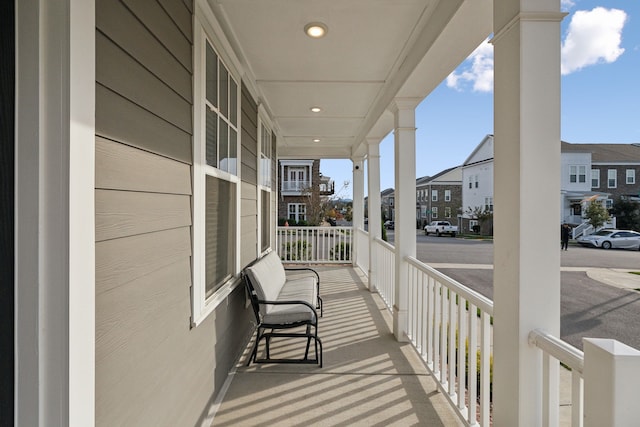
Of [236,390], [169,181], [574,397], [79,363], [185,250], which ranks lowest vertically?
[236,390]

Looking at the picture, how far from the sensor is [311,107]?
4.41m

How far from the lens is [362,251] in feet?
23.2

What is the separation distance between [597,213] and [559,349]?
7.43 m

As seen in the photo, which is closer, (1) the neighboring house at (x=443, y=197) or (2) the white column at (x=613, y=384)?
(2) the white column at (x=613, y=384)

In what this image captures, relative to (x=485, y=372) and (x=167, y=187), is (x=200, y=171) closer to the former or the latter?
(x=167, y=187)

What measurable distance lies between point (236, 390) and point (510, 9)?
280 centimetres

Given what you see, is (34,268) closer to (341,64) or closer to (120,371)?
(120,371)

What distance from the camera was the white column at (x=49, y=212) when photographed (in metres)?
0.86

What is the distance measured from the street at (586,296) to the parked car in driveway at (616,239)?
94cm

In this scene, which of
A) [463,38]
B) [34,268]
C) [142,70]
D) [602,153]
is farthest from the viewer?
[602,153]

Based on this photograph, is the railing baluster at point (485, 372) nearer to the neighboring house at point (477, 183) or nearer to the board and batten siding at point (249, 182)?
the board and batten siding at point (249, 182)

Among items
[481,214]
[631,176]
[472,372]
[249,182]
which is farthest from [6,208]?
[481,214]

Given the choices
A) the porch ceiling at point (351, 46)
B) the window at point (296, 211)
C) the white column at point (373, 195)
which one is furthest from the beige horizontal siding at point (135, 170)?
the window at point (296, 211)

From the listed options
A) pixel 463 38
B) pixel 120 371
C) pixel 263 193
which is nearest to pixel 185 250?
pixel 120 371
